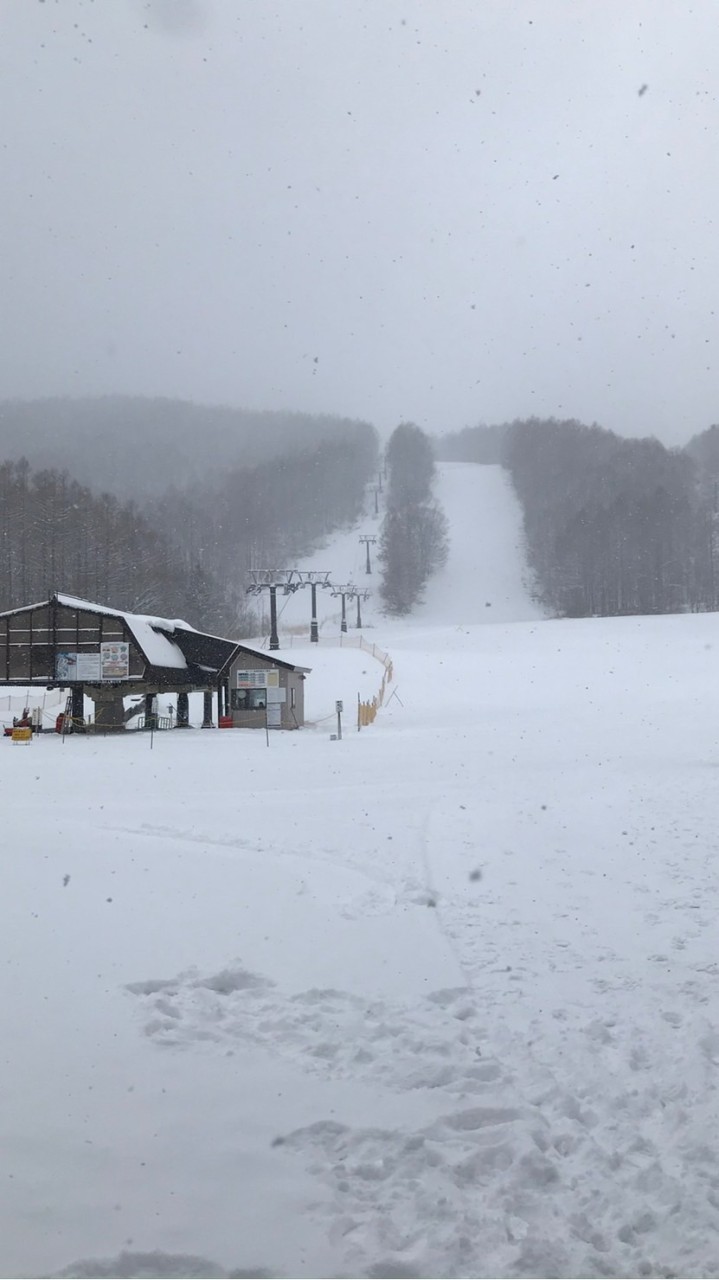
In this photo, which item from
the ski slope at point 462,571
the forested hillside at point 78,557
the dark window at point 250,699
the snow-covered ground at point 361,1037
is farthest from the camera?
the ski slope at point 462,571

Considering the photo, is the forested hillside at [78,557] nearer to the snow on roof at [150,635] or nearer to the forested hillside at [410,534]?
the forested hillside at [410,534]

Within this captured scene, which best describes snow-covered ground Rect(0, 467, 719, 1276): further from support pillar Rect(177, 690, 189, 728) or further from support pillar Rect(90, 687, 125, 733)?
support pillar Rect(177, 690, 189, 728)

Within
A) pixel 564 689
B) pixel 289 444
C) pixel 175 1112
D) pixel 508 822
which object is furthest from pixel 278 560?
pixel 175 1112

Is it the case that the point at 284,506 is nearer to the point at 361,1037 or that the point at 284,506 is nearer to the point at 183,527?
the point at 183,527

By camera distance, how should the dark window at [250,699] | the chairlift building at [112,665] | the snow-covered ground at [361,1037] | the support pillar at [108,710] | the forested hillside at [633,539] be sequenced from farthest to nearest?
1. the forested hillside at [633,539]
2. the support pillar at [108,710]
3. the dark window at [250,699]
4. the chairlift building at [112,665]
5. the snow-covered ground at [361,1037]

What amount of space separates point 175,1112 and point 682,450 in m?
124

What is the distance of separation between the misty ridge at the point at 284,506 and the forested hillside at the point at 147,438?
1.42 ft

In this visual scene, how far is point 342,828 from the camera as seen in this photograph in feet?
40.6

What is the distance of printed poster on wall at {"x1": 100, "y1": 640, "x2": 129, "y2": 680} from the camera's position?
34156 mm

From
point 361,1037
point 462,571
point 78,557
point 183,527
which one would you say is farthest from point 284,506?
point 361,1037

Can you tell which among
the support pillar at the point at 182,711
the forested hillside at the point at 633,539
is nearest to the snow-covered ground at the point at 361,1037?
the support pillar at the point at 182,711

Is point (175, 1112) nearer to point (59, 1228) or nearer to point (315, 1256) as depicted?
point (59, 1228)

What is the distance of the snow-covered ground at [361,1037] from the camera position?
3.81 metres

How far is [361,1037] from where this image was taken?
5.68 m
